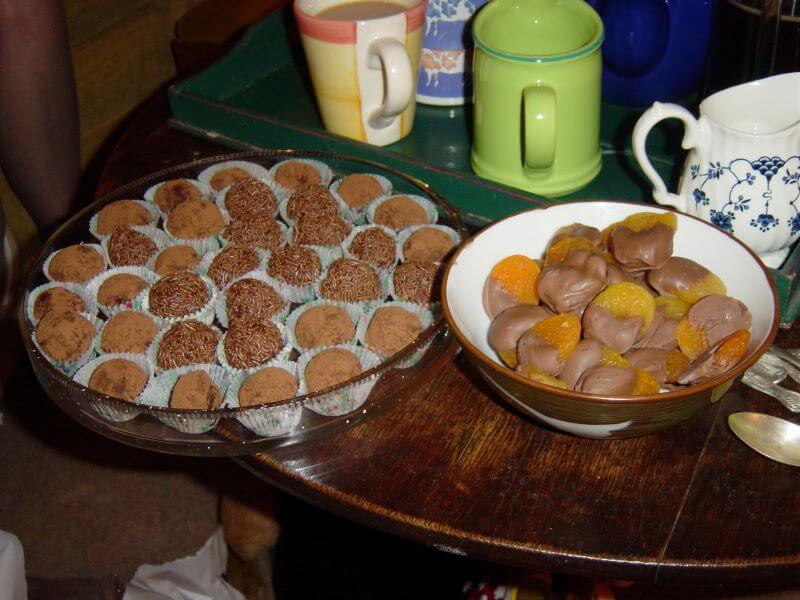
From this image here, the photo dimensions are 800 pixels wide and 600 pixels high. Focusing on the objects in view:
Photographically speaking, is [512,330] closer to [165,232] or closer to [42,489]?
[165,232]

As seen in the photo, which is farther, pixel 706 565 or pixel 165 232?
pixel 165 232

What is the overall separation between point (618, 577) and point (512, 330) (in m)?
0.21

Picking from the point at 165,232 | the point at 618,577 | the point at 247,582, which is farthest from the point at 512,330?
the point at 247,582

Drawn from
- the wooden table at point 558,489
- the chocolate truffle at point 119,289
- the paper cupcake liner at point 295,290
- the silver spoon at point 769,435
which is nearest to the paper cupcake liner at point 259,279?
the paper cupcake liner at point 295,290

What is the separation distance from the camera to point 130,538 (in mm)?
1541

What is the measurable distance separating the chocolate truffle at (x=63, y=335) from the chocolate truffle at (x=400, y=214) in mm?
367

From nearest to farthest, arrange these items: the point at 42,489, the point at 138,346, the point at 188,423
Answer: the point at 188,423, the point at 138,346, the point at 42,489

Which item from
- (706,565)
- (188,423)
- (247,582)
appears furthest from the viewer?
(247,582)

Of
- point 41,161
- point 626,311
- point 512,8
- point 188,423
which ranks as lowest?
point 41,161

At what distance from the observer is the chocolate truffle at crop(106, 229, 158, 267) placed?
989 millimetres

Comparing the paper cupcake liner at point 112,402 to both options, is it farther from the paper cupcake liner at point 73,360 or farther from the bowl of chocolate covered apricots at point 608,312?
the bowl of chocolate covered apricots at point 608,312

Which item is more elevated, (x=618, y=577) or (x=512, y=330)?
(x=512, y=330)

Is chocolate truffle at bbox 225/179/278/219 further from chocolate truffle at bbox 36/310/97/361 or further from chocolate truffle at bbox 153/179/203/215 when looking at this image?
chocolate truffle at bbox 36/310/97/361

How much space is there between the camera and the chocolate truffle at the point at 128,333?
0.88 meters
